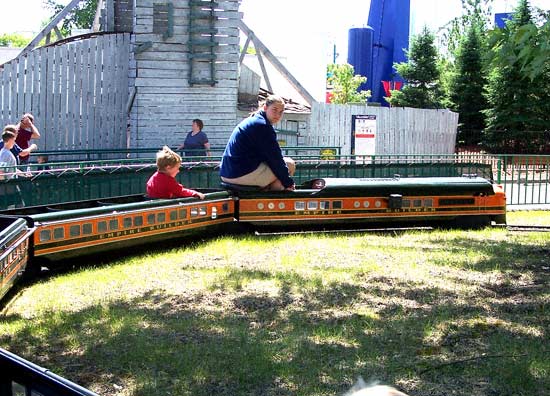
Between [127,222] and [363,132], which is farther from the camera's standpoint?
[363,132]

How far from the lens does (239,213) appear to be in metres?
10.0

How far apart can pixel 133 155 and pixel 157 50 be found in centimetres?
266

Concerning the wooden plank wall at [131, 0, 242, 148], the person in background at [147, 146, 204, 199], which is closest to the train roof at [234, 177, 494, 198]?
the person in background at [147, 146, 204, 199]

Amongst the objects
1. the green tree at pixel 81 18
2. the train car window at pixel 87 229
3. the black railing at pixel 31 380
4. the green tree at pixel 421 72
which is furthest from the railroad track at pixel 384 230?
the green tree at pixel 81 18

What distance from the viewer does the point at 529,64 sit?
870cm

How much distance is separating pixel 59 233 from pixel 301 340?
3344 millimetres

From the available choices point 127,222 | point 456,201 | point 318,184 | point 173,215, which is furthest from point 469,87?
point 127,222

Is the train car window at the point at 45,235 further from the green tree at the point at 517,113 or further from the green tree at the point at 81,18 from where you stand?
the green tree at the point at 81,18

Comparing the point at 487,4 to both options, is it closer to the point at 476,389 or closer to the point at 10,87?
the point at 10,87

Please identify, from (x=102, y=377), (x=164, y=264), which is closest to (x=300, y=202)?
(x=164, y=264)

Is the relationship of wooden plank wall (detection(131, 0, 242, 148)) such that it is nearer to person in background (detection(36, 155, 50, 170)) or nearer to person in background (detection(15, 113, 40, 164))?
person in background (detection(36, 155, 50, 170))

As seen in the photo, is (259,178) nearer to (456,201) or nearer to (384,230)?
(384,230)

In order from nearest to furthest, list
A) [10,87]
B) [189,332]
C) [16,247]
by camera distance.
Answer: [189,332]
[16,247]
[10,87]

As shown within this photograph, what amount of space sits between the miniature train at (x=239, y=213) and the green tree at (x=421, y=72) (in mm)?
23296
